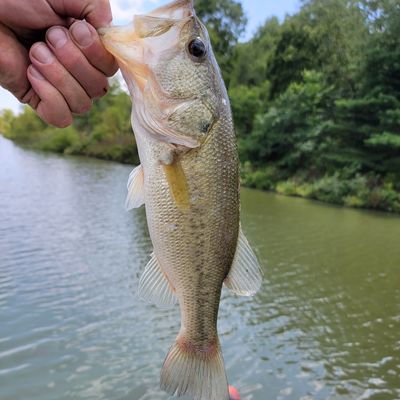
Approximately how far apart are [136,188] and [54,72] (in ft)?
1.93

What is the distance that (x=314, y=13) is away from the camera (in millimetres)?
39062

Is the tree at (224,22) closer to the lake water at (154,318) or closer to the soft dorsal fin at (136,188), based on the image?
the lake water at (154,318)

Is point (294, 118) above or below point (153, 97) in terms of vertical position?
above

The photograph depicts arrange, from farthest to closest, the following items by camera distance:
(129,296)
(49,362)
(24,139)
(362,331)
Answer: (24,139) < (129,296) < (362,331) < (49,362)

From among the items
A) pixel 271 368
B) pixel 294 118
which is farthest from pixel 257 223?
pixel 294 118

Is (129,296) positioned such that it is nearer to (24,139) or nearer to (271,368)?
(271,368)

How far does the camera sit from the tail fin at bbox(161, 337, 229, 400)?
7.00 ft

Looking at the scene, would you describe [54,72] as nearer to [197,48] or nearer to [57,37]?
[57,37]

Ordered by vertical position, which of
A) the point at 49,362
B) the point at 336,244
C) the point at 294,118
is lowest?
the point at 49,362

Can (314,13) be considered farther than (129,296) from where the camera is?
Yes

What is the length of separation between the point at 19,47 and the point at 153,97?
612mm

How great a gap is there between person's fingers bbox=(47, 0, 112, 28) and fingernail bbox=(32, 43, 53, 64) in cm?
18

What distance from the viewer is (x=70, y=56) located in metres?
1.85

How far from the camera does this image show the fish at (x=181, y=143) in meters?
1.88
